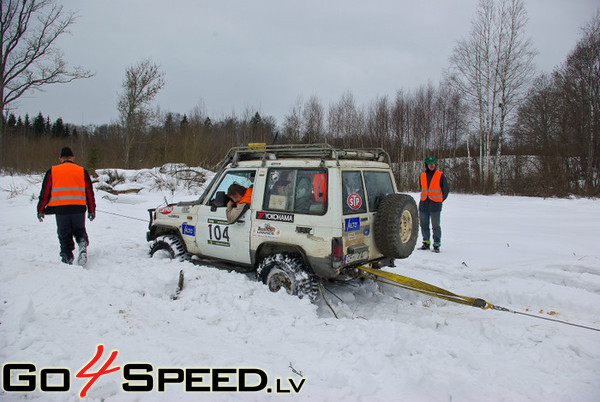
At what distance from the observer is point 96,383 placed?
8.70ft

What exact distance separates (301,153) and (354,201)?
3.68 ft

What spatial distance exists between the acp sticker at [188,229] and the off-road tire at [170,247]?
8.1 inches

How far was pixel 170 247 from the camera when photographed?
19.8 feet

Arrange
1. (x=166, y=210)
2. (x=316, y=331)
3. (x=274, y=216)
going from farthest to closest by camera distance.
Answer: (x=166, y=210) < (x=274, y=216) < (x=316, y=331)

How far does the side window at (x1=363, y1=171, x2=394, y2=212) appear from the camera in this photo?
5.00 meters

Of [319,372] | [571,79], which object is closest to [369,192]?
[319,372]

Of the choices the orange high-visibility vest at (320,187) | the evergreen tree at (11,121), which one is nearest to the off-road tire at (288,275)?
the orange high-visibility vest at (320,187)

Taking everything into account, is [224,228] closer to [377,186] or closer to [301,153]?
[301,153]

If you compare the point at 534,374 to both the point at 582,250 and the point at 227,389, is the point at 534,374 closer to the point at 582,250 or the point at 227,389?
the point at 227,389

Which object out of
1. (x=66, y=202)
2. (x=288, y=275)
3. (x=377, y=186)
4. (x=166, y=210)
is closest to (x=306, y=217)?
(x=288, y=275)

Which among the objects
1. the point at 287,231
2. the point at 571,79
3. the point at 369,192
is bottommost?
the point at 287,231

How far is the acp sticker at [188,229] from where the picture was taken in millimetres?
5906

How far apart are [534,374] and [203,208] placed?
4684 mm

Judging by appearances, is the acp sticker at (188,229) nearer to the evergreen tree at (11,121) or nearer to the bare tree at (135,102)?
the bare tree at (135,102)
